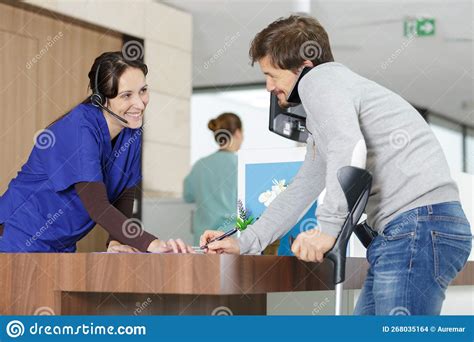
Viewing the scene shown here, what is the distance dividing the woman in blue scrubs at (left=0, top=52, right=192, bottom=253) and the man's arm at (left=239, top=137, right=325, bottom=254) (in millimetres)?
216

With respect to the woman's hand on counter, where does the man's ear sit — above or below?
above

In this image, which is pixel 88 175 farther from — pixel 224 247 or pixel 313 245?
pixel 313 245

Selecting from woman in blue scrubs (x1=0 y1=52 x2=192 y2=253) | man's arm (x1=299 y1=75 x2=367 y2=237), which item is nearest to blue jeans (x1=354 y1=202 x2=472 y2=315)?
man's arm (x1=299 y1=75 x2=367 y2=237)

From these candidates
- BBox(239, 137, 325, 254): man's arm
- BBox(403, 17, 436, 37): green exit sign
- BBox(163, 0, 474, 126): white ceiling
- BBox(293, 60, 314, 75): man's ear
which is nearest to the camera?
BBox(293, 60, 314, 75): man's ear

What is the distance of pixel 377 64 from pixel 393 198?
20.6ft

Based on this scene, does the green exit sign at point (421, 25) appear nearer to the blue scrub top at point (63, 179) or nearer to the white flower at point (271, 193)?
the white flower at point (271, 193)

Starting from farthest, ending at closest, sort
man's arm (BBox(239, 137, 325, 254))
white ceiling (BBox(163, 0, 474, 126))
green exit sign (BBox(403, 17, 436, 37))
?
green exit sign (BBox(403, 17, 436, 37)), white ceiling (BBox(163, 0, 474, 126)), man's arm (BBox(239, 137, 325, 254))

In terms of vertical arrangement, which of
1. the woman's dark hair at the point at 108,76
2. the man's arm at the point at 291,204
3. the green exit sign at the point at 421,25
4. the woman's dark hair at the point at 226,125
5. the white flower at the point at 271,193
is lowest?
the man's arm at the point at 291,204

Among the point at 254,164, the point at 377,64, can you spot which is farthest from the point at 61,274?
the point at 377,64

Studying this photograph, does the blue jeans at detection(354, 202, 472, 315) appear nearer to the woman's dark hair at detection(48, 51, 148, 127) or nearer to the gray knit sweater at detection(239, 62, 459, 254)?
the gray knit sweater at detection(239, 62, 459, 254)

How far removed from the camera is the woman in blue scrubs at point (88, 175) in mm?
1743

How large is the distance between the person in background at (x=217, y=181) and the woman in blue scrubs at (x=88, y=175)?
2335 mm

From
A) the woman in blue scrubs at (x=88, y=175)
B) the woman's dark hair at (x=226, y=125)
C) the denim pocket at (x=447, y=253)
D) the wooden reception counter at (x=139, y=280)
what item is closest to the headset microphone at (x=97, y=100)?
the woman in blue scrubs at (x=88, y=175)

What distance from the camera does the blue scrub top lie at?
1.78m
